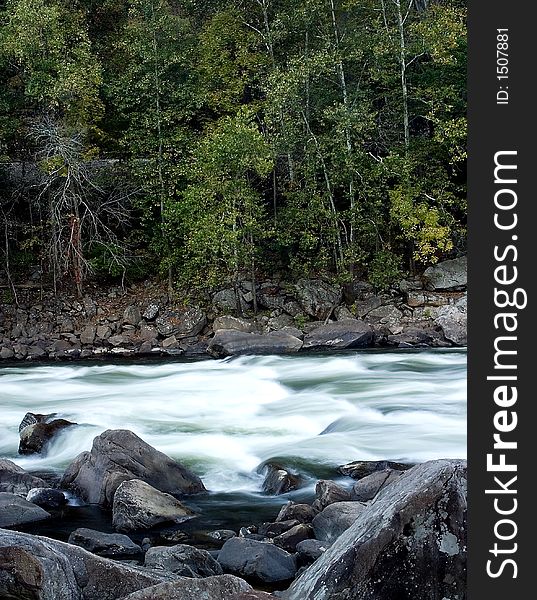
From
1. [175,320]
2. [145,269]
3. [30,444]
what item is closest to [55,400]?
[30,444]

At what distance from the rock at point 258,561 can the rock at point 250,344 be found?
11.9 meters

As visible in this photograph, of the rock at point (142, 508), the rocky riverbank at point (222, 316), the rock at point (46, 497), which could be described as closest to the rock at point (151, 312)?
the rocky riverbank at point (222, 316)

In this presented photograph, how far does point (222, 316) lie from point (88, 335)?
11.7ft

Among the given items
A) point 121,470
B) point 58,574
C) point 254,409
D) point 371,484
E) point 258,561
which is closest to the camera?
point 58,574

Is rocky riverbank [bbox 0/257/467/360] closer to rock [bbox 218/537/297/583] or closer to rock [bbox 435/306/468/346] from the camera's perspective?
rock [bbox 435/306/468/346]

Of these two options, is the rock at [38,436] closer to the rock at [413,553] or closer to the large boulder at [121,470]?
the large boulder at [121,470]

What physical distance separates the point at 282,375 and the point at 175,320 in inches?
306

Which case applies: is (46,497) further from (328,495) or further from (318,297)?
(318,297)

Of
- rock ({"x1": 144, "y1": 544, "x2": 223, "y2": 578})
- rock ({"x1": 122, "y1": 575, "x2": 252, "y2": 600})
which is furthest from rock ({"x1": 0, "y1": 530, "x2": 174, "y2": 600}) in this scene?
rock ({"x1": 144, "y1": 544, "x2": 223, "y2": 578})

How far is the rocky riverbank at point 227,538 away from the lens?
3596 millimetres

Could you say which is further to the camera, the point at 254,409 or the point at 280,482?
the point at 254,409

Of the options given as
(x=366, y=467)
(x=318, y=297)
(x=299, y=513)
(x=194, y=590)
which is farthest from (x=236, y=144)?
(x=194, y=590)

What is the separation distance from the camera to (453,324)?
62.5ft

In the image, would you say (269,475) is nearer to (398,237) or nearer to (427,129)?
(398,237)
